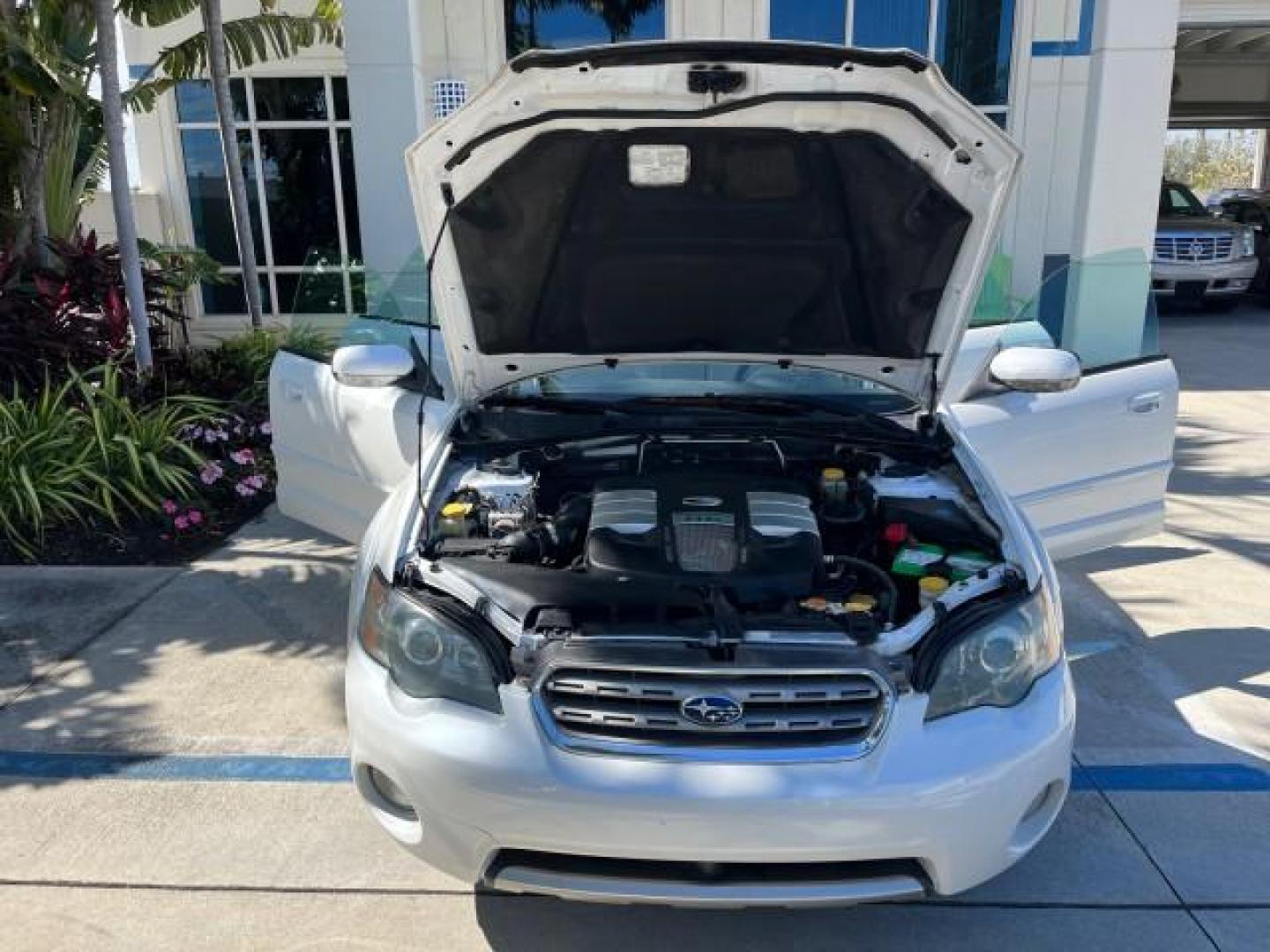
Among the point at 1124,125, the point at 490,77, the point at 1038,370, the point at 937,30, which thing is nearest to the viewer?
the point at 1038,370

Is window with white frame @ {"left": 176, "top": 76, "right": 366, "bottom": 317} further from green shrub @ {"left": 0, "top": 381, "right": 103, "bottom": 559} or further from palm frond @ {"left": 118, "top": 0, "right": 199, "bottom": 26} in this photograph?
green shrub @ {"left": 0, "top": 381, "right": 103, "bottom": 559}

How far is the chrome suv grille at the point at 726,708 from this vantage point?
2230 millimetres

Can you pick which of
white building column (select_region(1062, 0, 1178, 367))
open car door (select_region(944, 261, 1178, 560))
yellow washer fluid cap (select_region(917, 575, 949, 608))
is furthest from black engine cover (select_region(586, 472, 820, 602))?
white building column (select_region(1062, 0, 1178, 367))

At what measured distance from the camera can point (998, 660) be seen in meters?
2.39

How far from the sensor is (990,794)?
7.23ft

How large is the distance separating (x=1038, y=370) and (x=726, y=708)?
78.3 inches

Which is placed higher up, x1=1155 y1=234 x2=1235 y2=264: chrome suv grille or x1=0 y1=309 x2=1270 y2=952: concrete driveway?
x1=1155 y1=234 x2=1235 y2=264: chrome suv grille

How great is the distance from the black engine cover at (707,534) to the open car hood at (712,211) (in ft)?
1.93

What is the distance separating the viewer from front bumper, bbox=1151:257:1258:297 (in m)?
14.4

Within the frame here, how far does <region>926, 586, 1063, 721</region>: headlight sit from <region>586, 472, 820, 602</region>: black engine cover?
478 millimetres

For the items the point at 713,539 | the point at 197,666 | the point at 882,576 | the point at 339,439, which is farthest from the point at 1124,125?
the point at 197,666

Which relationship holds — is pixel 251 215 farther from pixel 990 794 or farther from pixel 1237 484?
pixel 990 794

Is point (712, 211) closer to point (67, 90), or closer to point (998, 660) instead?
point (998, 660)

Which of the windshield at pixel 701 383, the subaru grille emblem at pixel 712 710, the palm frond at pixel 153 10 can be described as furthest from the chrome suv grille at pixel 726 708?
the palm frond at pixel 153 10
